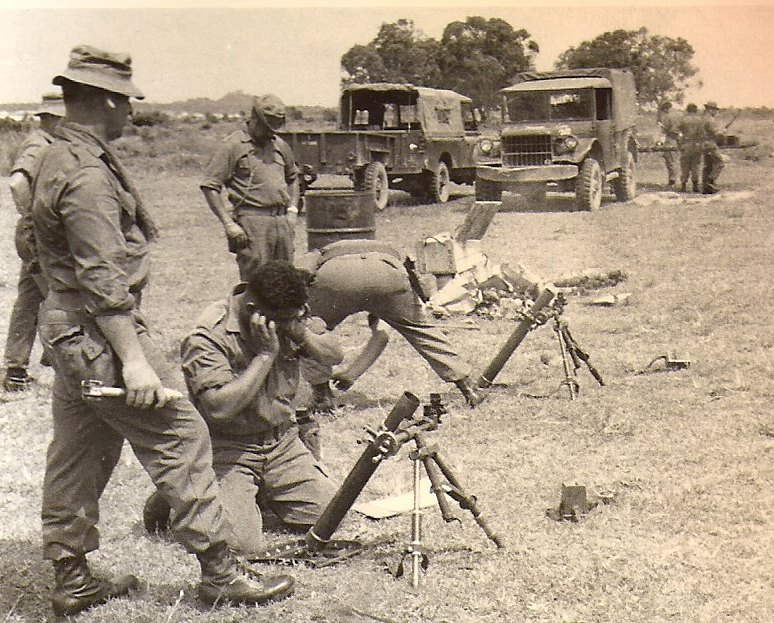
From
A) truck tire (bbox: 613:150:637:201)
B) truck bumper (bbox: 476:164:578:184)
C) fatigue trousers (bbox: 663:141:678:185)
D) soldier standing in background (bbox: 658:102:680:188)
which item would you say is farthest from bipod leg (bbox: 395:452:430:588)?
fatigue trousers (bbox: 663:141:678:185)

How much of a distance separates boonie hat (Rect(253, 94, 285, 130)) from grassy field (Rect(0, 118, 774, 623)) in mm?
1952

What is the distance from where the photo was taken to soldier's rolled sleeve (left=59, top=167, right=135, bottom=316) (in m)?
2.88

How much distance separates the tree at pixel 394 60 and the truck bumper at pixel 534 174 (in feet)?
15.9

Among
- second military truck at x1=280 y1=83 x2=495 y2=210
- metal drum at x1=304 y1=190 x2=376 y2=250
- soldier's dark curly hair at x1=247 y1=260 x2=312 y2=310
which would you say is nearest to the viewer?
soldier's dark curly hair at x1=247 y1=260 x2=312 y2=310

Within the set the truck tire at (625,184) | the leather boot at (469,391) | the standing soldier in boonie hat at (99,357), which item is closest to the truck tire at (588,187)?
the truck tire at (625,184)

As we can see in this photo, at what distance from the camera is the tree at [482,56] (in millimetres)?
19109

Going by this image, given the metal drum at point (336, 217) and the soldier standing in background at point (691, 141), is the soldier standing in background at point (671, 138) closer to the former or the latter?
the soldier standing in background at point (691, 141)

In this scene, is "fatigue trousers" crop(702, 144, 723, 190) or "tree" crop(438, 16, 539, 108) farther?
"tree" crop(438, 16, 539, 108)

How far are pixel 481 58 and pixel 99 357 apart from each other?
1775cm

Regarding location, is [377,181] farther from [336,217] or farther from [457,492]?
[457,492]

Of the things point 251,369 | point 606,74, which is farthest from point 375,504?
point 606,74

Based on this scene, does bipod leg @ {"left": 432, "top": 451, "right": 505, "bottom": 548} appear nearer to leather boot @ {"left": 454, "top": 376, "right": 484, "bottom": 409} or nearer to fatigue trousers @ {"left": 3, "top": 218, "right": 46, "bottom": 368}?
leather boot @ {"left": 454, "top": 376, "right": 484, "bottom": 409}

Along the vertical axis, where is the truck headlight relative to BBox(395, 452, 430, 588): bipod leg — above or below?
above

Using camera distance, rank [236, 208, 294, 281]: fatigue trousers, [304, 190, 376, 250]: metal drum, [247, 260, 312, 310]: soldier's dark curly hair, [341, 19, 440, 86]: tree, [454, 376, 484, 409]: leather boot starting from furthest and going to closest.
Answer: [341, 19, 440, 86]: tree
[236, 208, 294, 281]: fatigue trousers
[304, 190, 376, 250]: metal drum
[454, 376, 484, 409]: leather boot
[247, 260, 312, 310]: soldier's dark curly hair
